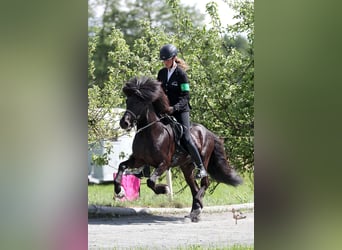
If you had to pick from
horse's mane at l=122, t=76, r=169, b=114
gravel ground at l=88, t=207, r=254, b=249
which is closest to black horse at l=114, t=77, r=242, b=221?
horse's mane at l=122, t=76, r=169, b=114

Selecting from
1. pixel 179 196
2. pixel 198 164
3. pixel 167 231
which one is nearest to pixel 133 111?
pixel 198 164

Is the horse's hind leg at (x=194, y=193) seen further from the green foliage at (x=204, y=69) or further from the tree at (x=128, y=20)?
the tree at (x=128, y=20)

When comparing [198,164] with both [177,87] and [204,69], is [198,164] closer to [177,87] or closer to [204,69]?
[177,87]

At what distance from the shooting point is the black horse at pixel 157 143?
487 cm

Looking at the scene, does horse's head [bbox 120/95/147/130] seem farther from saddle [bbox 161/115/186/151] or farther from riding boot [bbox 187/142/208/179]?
riding boot [bbox 187/142/208/179]

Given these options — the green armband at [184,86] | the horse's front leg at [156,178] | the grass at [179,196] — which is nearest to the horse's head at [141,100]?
the green armband at [184,86]

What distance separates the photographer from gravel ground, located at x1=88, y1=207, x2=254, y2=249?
192 inches

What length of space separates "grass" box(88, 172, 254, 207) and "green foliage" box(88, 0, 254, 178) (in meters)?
0.18

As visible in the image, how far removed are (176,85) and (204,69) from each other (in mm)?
301

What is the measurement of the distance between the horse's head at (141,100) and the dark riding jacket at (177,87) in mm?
49

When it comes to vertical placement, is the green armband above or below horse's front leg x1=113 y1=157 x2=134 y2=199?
above
